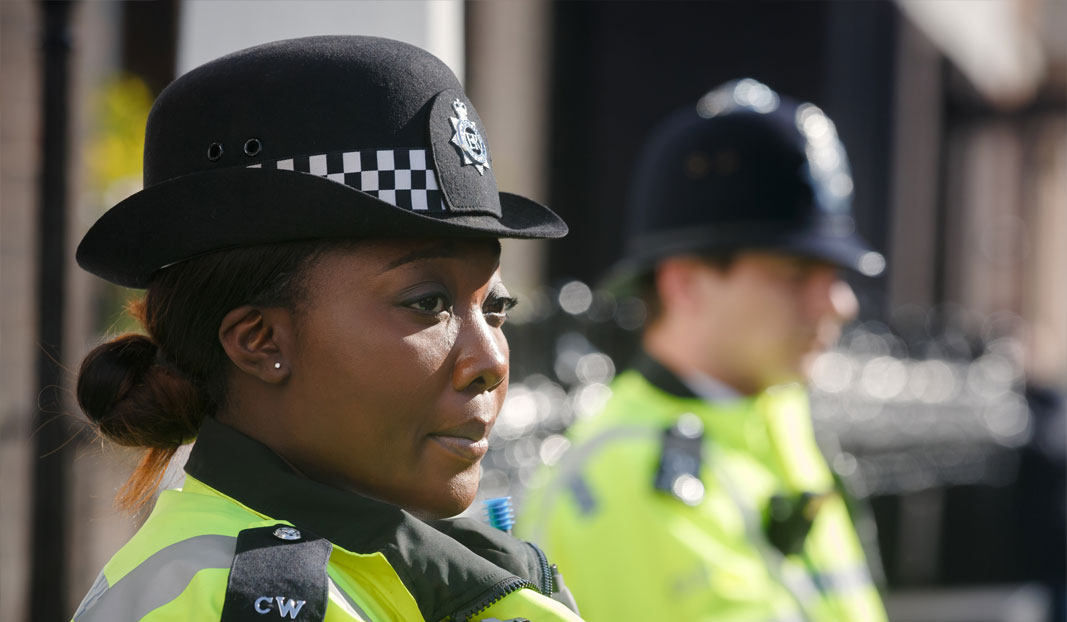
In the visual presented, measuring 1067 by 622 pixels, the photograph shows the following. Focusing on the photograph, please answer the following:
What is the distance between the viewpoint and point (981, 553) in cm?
855

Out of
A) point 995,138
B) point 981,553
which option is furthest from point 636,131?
point 995,138

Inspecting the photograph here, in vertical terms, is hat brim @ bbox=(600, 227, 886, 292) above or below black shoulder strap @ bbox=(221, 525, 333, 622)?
below

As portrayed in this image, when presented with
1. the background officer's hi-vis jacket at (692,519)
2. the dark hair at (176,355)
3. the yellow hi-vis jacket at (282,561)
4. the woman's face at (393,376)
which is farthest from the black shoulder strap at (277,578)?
the background officer's hi-vis jacket at (692,519)

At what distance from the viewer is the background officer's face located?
2.81 metres

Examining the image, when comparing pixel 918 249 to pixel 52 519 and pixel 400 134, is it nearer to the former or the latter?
pixel 52 519

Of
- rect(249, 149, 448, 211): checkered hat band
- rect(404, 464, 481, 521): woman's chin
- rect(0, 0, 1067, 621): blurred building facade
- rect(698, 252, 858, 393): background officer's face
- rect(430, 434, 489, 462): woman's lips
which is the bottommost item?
rect(0, 0, 1067, 621): blurred building facade

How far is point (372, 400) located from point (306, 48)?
1.53 ft

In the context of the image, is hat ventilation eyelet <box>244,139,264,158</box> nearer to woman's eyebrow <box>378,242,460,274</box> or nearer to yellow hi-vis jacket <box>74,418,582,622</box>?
woman's eyebrow <box>378,242,460,274</box>

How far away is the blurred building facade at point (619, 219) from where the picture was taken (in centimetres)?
301

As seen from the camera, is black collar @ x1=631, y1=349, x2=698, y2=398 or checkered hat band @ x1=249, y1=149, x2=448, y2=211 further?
black collar @ x1=631, y1=349, x2=698, y2=398

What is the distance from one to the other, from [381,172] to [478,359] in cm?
27

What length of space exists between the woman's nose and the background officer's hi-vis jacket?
3.36ft

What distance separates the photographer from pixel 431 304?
146cm

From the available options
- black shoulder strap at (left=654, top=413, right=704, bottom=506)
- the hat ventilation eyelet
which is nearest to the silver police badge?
the hat ventilation eyelet
